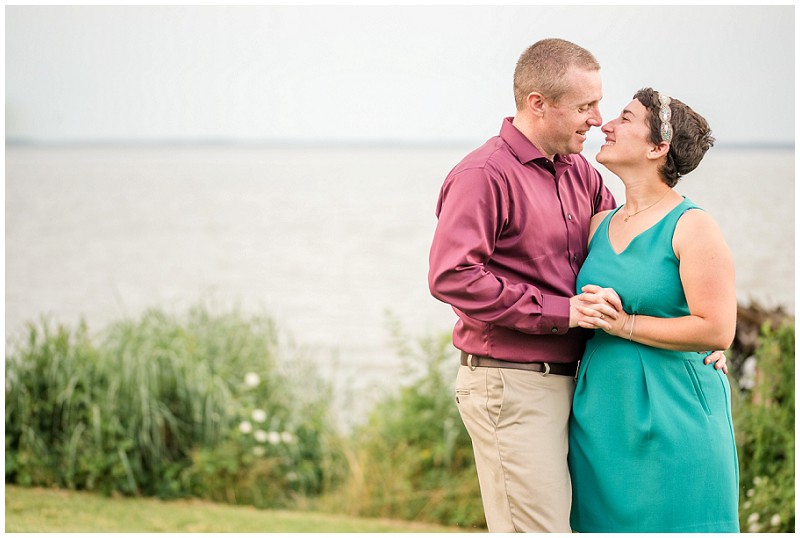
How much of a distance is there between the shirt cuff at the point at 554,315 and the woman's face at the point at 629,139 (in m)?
0.47

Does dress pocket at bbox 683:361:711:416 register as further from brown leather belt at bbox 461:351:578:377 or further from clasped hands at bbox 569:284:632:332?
brown leather belt at bbox 461:351:578:377

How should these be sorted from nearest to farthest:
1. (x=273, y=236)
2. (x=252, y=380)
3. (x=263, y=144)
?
1. (x=252, y=380)
2. (x=273, y=236)
3. (x=263, y=144)

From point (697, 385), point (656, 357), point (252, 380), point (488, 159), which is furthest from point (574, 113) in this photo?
point (252, 380)

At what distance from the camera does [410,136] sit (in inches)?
750

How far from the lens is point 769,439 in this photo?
190 inches

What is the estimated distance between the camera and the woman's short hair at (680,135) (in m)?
2.71

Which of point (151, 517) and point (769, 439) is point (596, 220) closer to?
point (769, 439)

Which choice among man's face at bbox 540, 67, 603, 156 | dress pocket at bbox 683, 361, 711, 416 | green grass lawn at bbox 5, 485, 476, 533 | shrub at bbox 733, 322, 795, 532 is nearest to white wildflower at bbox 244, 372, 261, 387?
green grass lawn at bbox 5, 485, 476, 533

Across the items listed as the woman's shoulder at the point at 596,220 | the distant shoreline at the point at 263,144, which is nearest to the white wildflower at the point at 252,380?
the woman's shoulder at the point at 596,220

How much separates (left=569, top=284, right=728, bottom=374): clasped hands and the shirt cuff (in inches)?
0.7

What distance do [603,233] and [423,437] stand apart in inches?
125

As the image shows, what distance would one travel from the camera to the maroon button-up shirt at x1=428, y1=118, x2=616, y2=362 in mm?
2609

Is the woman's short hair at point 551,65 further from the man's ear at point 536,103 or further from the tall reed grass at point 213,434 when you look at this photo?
the tall reed grass at point 213,434

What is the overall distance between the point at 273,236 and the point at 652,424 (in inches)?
620
